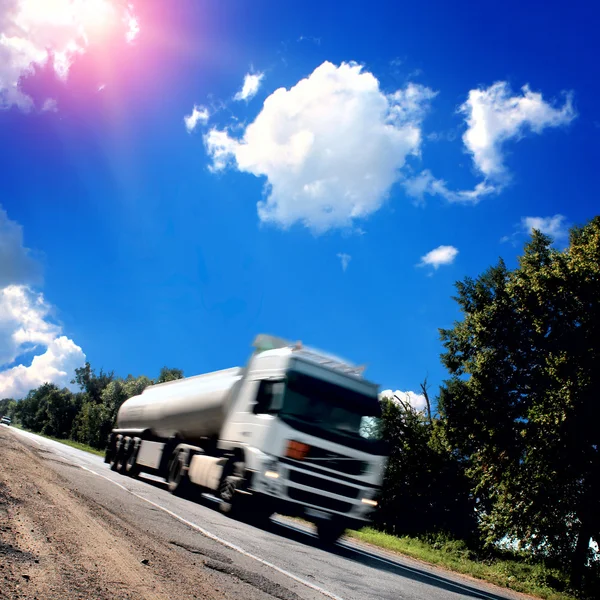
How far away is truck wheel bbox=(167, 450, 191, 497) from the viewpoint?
13177 millimetres

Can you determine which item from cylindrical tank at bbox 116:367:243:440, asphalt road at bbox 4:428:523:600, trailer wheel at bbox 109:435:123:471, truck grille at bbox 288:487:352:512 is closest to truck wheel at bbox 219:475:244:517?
asphalt road at bbox 4:428:523:600

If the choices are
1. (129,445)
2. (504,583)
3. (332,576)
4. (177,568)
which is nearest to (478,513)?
(504,583)

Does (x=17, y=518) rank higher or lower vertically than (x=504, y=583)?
higher

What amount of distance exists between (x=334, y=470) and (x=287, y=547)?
1669mm

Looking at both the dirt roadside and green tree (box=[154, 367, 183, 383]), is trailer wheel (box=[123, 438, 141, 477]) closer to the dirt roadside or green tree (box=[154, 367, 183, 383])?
the dirt roadside

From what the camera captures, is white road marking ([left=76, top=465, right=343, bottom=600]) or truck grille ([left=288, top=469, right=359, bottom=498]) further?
truck grille ([left=288, top=469, right=359, bottom=498])

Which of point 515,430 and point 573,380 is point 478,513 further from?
point 573,380

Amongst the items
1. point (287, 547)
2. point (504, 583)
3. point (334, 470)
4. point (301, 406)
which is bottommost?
point (504, 583)

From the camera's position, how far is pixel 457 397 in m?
20.4

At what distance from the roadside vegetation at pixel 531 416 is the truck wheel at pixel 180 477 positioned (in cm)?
730

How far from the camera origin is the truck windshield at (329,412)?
9.67 metres

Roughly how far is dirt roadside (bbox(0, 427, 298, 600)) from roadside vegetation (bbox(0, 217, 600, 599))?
448 inches

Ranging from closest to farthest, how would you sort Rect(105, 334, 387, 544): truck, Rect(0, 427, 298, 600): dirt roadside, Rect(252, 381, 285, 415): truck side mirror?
Rect(0, 427, 298, 600): dirt roadside < Rect(105, 334, 387, 544): truck < Rect(252, 381, 285, 415): truck side mirror

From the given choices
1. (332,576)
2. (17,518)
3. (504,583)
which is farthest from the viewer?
(504,583)
